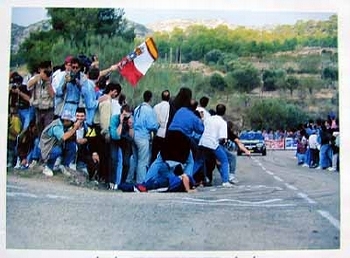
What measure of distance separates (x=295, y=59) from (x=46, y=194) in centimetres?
88

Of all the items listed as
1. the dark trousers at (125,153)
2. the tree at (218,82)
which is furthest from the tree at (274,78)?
the dark trousers at (125,153)

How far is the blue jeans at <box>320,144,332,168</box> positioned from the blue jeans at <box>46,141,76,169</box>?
0.78 m

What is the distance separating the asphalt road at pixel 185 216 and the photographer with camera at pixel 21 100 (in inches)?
7.2

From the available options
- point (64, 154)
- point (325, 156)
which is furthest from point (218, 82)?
point (64, 154)

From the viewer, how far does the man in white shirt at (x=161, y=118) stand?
2.23m

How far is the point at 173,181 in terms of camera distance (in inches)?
88.0

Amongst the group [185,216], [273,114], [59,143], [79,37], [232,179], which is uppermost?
[79,37]

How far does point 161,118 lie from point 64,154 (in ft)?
1.06

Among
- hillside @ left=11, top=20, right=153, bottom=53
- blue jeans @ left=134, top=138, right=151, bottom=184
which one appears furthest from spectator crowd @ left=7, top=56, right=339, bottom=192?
hillside @ left=11, top=20, right=153, bottom=53

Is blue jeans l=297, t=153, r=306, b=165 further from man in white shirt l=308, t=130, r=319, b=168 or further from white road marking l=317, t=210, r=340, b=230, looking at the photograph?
white road marking l=317, t=210, r=340, b=230

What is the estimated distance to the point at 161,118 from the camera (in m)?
2.23

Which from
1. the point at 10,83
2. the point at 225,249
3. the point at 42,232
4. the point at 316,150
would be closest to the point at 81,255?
the point at 42,232

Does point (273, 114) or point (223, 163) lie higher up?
point (273, 114)

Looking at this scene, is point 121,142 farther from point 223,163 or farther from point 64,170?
point 223,163
